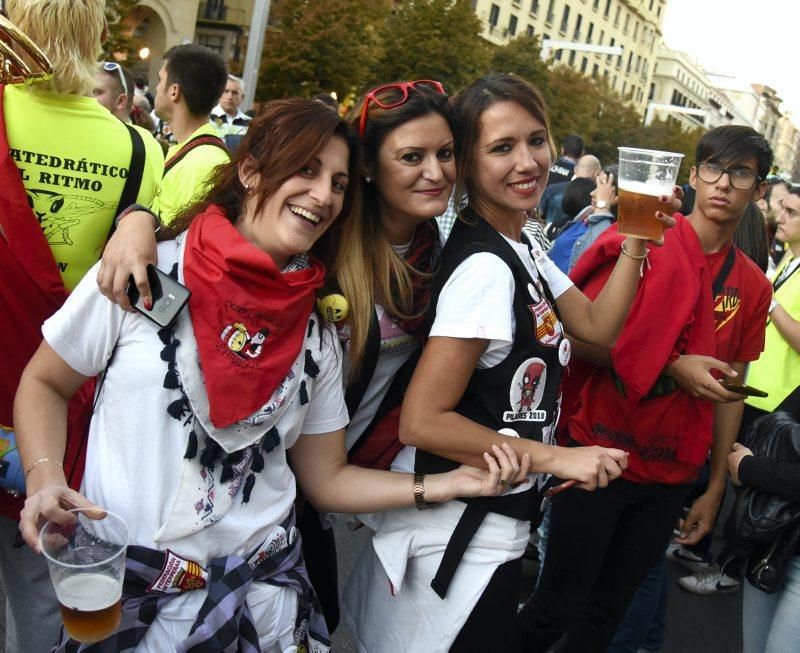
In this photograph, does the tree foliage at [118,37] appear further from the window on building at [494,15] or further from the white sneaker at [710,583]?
the window on building at [494,15]

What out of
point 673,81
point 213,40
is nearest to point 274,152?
point 213,40

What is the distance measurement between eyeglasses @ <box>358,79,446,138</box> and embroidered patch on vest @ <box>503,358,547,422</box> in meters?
0.79

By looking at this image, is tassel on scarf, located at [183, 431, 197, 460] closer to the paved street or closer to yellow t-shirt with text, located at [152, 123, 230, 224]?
yellow t-shirt with text, located at [152, 123, 230, 224]

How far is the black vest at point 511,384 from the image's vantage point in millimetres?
1992

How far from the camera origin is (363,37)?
962 inches

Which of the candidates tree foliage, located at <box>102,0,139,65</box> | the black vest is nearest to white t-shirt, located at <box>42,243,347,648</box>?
the black vest

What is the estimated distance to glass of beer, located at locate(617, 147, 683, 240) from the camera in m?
1.96

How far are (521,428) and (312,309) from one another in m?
0.65

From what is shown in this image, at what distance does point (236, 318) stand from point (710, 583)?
13.0 ft

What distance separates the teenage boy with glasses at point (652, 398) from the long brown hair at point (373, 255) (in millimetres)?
912

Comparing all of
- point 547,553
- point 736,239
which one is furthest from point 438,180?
point 736,239

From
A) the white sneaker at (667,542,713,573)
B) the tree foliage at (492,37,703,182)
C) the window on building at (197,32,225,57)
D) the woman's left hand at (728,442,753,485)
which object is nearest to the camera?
the woman's left hand at (728,442,753,485)

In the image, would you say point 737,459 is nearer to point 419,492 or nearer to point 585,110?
point 419,492

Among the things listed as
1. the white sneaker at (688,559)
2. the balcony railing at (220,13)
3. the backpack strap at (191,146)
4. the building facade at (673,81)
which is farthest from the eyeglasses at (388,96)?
the building facade at (673,81)
